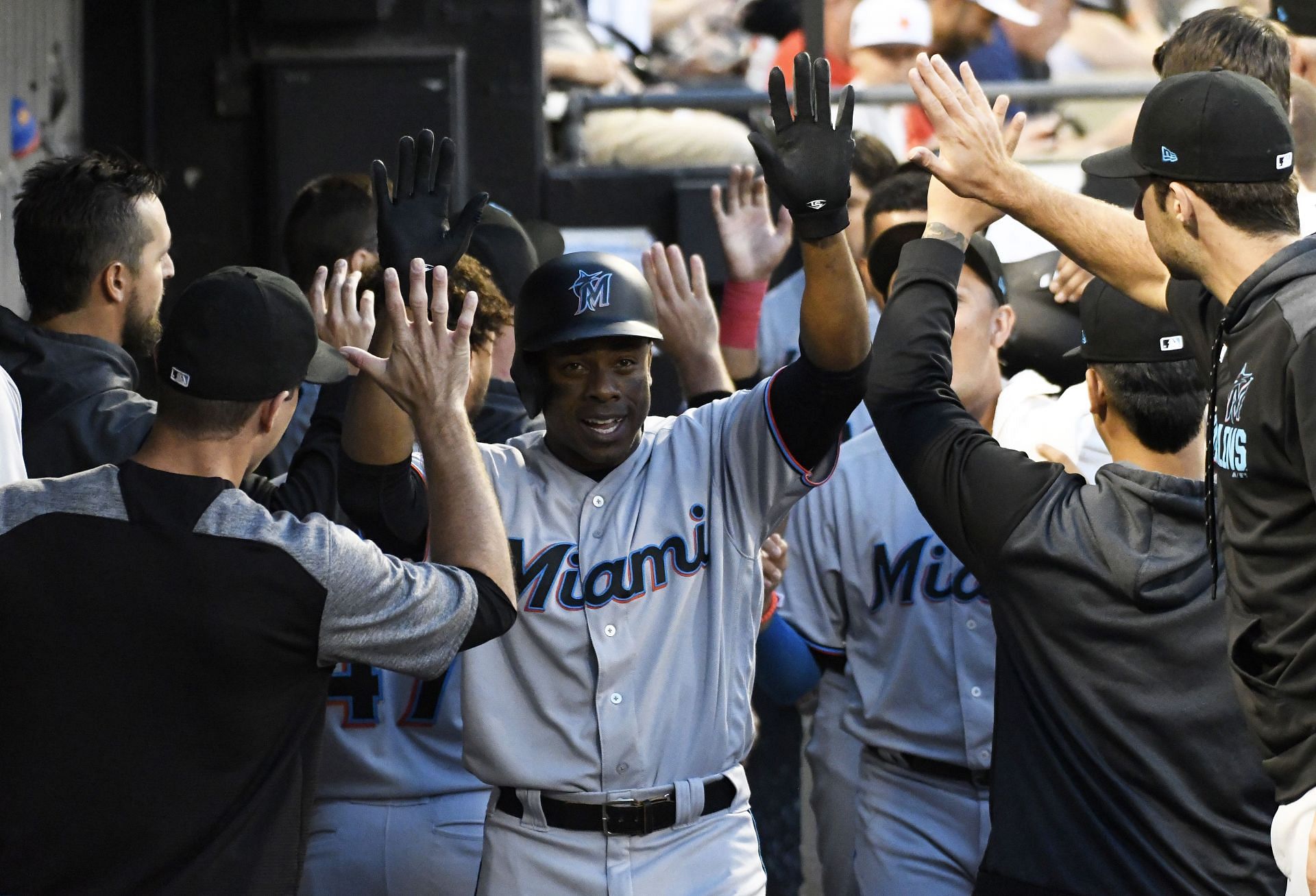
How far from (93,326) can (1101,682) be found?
2.29 meters

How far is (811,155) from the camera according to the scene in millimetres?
3004

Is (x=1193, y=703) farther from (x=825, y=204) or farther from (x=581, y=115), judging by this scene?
(x=581, y=115)

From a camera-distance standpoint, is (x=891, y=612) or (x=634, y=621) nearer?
(x=634, y=621)

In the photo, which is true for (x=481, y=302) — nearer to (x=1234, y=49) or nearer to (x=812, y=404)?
(x=812, y=404)

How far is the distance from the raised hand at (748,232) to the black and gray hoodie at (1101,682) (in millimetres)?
837

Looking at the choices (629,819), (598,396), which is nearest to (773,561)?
(598,396)

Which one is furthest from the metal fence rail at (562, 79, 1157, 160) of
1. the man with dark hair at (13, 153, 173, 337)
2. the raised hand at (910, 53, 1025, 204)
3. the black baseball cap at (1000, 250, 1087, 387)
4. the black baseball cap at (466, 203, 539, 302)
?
the raised hand at (910, 53, 1025, 204)

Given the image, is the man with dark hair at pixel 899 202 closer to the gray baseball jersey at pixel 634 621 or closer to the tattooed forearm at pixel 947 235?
the tattooed forearm at pixel 947 235

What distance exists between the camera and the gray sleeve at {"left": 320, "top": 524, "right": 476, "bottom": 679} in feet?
8.52

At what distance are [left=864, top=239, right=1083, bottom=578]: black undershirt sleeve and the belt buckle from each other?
79 centimetres

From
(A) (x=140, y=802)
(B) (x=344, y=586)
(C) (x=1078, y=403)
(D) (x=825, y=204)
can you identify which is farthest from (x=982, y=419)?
(A) (x=140, y=802)

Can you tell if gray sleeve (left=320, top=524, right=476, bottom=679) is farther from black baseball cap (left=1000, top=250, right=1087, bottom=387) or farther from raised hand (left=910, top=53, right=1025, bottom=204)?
black baseball cap (left=1000, top=250, right=1087, bottom=387)

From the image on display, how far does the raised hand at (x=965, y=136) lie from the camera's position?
319cm

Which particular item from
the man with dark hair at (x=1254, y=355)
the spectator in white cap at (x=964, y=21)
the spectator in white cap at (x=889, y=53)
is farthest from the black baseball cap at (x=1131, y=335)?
the spectator in white cap at (x=964, y=21)
